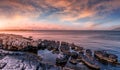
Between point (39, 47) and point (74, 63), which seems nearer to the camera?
point (74, 63)

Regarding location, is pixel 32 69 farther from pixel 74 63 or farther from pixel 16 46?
pixel 16 46

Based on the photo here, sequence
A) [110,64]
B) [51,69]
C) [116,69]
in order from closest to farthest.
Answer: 1. [51,69]
2. [116,69]
3. [110,64]

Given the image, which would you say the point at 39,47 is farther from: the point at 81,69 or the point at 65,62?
the point at 81,69

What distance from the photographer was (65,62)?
75.6ft

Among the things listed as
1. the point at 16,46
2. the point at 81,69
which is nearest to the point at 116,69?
the point at 81,69

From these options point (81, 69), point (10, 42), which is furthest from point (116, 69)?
point (10, 42)

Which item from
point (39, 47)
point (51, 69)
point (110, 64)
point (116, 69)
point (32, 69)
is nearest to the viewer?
point (32, 69)

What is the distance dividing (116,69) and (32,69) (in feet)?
44.3

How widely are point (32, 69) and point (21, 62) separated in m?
2.16

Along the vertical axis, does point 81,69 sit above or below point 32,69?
below

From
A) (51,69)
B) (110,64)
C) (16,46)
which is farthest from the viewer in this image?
(16,46)

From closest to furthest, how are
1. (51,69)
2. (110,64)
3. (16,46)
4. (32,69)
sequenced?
(32,69)
(51,69)
(110,64)
(16,46)

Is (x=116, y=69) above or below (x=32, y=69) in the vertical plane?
below

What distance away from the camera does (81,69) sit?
2009 cm
